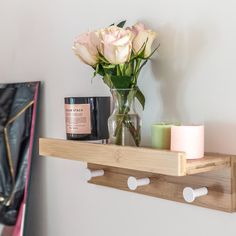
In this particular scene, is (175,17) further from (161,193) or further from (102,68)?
(161,193)

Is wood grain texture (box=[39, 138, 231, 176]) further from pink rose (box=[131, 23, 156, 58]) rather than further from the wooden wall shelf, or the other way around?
pink rose (box=[131, 23, 156, 58])

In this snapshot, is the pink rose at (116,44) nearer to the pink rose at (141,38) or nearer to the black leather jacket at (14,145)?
the pink rose at (141,38)

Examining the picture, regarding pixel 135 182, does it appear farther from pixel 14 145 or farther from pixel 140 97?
pixel 14 145

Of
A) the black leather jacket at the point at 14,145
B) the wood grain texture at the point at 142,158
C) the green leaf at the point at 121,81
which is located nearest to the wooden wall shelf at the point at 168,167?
the wood grain texture at the point at 142,158

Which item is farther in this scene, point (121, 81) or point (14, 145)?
point (14, 145)

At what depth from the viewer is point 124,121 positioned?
82 centimetres

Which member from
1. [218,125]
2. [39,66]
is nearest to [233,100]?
[218,125]

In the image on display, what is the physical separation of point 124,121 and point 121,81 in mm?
79

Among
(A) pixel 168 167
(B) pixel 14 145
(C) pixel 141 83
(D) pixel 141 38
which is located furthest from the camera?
(B) pixel 14 145

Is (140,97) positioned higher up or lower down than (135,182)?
higher up

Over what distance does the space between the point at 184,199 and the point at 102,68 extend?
0.30 meters

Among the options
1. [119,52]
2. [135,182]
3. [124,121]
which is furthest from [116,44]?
[135,182]

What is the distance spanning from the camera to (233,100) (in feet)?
2.42

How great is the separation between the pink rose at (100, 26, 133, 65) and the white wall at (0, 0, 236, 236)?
0.13 metres
